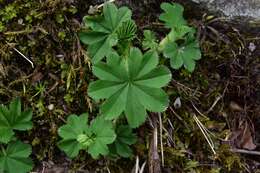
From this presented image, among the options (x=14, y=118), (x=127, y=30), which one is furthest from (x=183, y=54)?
(x=14, y=118)

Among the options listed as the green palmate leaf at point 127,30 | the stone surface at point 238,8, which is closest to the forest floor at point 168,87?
the stone surface at point 238,8

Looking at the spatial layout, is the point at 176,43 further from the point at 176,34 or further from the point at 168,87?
the point at 168,87

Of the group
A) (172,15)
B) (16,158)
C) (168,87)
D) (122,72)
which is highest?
(172,15)

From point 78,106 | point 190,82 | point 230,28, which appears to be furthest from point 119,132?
point 230,28

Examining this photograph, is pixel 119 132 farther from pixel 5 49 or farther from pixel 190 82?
pixel 5 49

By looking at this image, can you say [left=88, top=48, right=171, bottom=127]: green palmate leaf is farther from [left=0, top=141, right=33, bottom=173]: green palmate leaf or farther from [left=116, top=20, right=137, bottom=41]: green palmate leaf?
[left=0, top=141, right=33, bottom=173]: green palmate leaf

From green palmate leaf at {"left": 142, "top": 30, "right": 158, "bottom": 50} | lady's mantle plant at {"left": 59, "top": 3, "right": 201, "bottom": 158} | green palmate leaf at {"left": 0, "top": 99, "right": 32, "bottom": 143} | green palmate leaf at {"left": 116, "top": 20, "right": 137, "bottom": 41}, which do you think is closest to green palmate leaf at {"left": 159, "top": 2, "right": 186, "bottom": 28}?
lady's mantle plant at {"left": 59, "top": 3, "right": 201, "bottom": 158}

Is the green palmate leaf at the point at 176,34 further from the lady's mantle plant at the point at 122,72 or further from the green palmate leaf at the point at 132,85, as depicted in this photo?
the green palmate leaf at the point at 132,85
